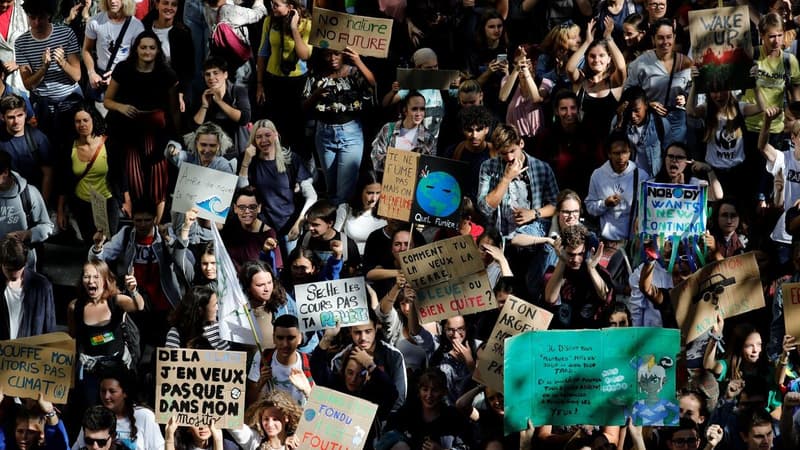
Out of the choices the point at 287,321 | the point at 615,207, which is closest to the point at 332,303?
the point at 287,321

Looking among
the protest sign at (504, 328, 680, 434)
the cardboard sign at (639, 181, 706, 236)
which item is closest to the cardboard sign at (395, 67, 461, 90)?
the cardboard sign at (639, 181, 706, 236)

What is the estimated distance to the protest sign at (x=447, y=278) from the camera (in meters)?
15.8

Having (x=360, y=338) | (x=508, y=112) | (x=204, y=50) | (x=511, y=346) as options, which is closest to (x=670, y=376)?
(x=511, y=346)

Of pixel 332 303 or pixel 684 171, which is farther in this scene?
pixel 684 171

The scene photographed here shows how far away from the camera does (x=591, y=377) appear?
48.9ft

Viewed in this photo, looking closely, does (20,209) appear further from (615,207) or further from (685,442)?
(685,442)

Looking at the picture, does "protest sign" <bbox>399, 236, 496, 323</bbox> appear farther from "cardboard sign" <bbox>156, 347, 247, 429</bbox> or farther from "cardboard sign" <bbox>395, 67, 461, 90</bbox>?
"cardboard sign" <bbox>395, 67, 461, 90</bbox>

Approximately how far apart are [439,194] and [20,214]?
2818mm

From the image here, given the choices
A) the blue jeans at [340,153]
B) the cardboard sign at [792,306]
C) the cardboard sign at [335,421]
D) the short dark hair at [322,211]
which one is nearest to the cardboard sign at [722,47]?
the cardboard sign at [792,306]

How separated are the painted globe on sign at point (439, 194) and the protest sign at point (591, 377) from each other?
5.79 ft

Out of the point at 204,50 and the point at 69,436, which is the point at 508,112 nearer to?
the point at 204,50

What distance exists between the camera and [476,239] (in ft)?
53.9

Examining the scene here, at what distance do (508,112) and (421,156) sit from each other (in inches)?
48.3

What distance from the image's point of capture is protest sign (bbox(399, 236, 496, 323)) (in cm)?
1580
